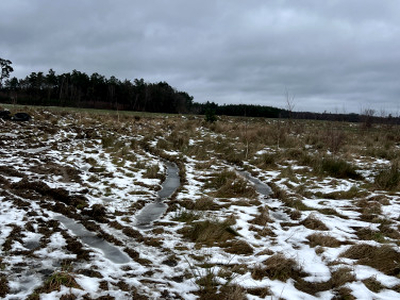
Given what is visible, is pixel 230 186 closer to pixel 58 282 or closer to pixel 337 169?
pixel 337 169

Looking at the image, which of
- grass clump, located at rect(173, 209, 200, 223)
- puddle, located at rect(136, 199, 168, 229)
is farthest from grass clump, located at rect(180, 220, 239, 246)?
puddle, located at rect(136, 199, 168, 229)

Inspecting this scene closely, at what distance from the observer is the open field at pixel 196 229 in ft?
10.5

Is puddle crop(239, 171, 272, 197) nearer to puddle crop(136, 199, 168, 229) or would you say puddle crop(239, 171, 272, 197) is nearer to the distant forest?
puddle crop(136, 199, 168, 229)

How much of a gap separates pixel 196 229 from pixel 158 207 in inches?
63.1

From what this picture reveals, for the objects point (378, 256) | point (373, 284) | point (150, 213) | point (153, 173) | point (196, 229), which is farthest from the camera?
point (153, 173)

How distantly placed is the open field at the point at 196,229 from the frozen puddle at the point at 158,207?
164 millimetres

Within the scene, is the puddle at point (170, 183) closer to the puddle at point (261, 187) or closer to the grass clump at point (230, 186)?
the grass clump at point (230, 186)

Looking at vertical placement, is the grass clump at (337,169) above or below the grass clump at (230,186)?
above

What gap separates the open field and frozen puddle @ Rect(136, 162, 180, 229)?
0.16 meters

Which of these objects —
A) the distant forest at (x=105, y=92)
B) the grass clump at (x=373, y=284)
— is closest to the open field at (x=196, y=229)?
the grass clump at (x=373, y=284)

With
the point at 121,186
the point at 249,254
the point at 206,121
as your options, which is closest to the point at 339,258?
the point at 249,254

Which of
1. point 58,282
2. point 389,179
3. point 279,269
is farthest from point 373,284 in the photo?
point 389,179

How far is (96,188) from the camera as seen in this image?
6977 mm

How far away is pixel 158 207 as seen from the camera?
6.20 metres
